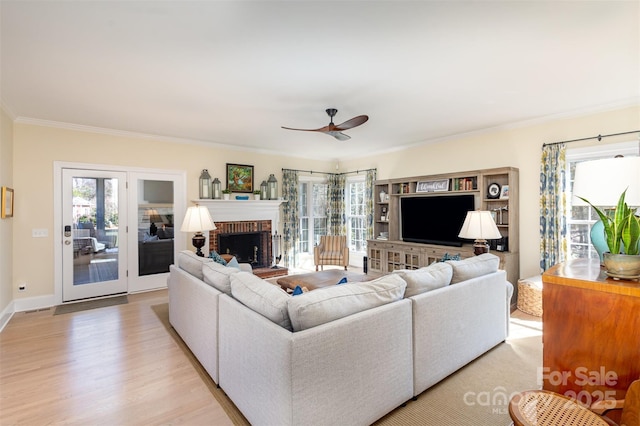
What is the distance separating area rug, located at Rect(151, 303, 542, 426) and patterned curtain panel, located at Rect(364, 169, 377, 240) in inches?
149

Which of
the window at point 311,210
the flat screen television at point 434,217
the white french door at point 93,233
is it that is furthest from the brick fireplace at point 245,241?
the flat screen television at point 434,217

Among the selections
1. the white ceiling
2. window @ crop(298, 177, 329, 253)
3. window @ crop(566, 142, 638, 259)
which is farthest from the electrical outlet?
window @ crop(566, 142, 638, 259)

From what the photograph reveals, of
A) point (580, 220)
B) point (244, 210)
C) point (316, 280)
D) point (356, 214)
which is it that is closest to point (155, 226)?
point (244, 210)

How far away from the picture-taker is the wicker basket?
3932 mm

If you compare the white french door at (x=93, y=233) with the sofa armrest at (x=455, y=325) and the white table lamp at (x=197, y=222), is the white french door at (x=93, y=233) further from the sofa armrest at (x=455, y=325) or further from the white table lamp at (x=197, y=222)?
the sofa armrest at (x=455, y=325)

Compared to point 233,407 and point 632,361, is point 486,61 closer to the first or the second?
point 632,361

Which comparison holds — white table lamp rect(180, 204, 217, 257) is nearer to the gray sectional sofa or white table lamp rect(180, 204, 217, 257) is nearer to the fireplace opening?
the gray sectional sofa

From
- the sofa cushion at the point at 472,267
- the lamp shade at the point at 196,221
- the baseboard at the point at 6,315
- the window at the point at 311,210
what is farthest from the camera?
the window at the point at 311,210

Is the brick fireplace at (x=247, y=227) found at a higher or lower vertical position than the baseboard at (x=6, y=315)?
higher

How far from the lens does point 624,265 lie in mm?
1539

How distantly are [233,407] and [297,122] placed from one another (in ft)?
11.8

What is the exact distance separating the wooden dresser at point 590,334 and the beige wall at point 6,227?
5.51m

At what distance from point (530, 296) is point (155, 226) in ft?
19.0

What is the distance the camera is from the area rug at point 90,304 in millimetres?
4320
